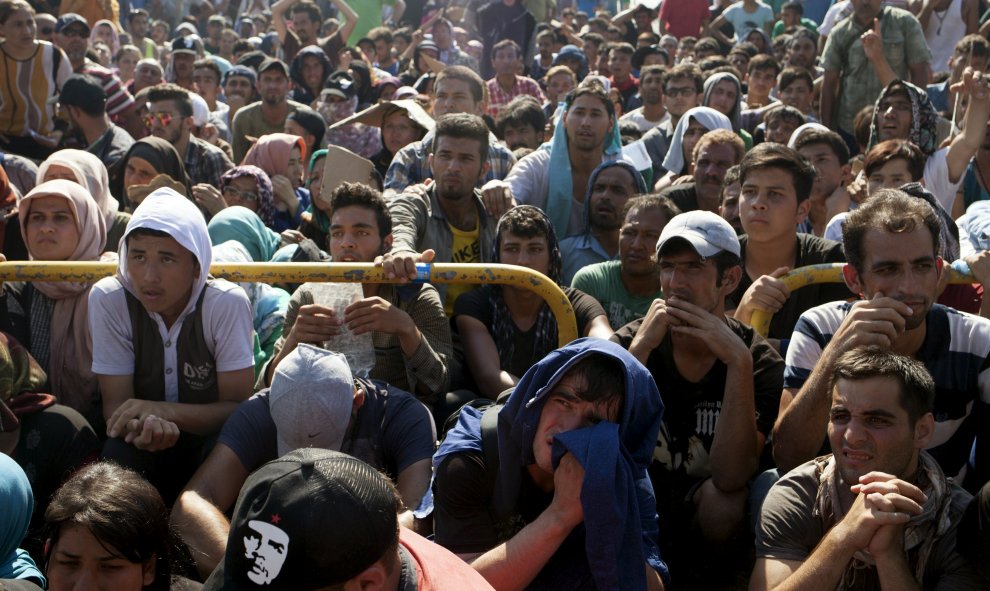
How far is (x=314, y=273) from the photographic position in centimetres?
423

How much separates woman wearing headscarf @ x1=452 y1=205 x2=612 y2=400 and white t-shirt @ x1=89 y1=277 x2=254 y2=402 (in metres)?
1.04

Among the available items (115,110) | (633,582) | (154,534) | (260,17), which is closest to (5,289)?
(154,534)

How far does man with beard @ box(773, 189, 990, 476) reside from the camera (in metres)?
3.60

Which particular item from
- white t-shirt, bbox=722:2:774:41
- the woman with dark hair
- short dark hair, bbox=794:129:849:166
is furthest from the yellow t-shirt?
white t-shirt, bbox=722:2:774:41

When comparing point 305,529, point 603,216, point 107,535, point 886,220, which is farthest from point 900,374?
point 603,216

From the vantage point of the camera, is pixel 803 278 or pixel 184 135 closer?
pixel 803 278

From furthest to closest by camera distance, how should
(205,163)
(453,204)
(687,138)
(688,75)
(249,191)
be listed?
(688,75)
(205,163)
(687,138)
(249,191)
(453,204)

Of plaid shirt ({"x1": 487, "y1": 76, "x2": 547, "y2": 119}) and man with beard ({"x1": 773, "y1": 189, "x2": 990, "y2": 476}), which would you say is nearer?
man with beard ({"x1": 773, "y1": 189, "x2": 990, "y2": 476})

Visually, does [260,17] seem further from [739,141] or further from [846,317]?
[846,317]

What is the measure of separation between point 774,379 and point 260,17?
51.1 feet

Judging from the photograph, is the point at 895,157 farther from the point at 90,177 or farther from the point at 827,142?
the point at 90,177

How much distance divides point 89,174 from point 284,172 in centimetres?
228

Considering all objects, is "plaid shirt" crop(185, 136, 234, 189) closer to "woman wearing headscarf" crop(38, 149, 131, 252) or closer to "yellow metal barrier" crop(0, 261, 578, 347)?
"woman wearing headscarf" crop(38, 149, 131, 252)

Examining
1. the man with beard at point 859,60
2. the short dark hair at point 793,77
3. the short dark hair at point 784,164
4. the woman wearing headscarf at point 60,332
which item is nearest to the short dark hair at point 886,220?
the short dark hair at point 784,164
